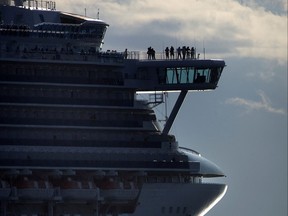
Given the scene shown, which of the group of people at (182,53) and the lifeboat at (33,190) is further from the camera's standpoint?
the group of people at (182,53)

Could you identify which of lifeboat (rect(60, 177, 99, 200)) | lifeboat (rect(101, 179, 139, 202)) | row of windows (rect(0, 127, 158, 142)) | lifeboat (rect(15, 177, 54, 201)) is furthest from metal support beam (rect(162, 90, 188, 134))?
lifeboat (rect(15, 177, 54, 201))

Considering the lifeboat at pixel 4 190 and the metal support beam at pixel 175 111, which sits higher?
the metal support beam at pixel 175 111

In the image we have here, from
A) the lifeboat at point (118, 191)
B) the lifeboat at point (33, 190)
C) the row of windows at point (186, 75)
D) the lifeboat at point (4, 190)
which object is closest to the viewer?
the lifeboat at point (4, 190)

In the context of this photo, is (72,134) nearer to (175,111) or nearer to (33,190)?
(33,190)

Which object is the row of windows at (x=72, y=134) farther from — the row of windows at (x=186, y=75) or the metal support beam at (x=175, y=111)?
the row of windows at (x=186, y=75)

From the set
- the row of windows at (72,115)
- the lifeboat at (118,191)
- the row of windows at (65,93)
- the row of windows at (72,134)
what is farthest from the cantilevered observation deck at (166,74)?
the lifeboat at (118,191)

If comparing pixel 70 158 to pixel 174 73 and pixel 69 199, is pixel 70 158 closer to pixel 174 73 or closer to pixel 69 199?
pixel 69 199

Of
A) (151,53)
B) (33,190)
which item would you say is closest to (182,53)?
(151,53)

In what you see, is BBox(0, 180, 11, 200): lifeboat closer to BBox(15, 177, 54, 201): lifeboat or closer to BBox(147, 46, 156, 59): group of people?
BBox(15, 177, 54, 201): lifeboat
